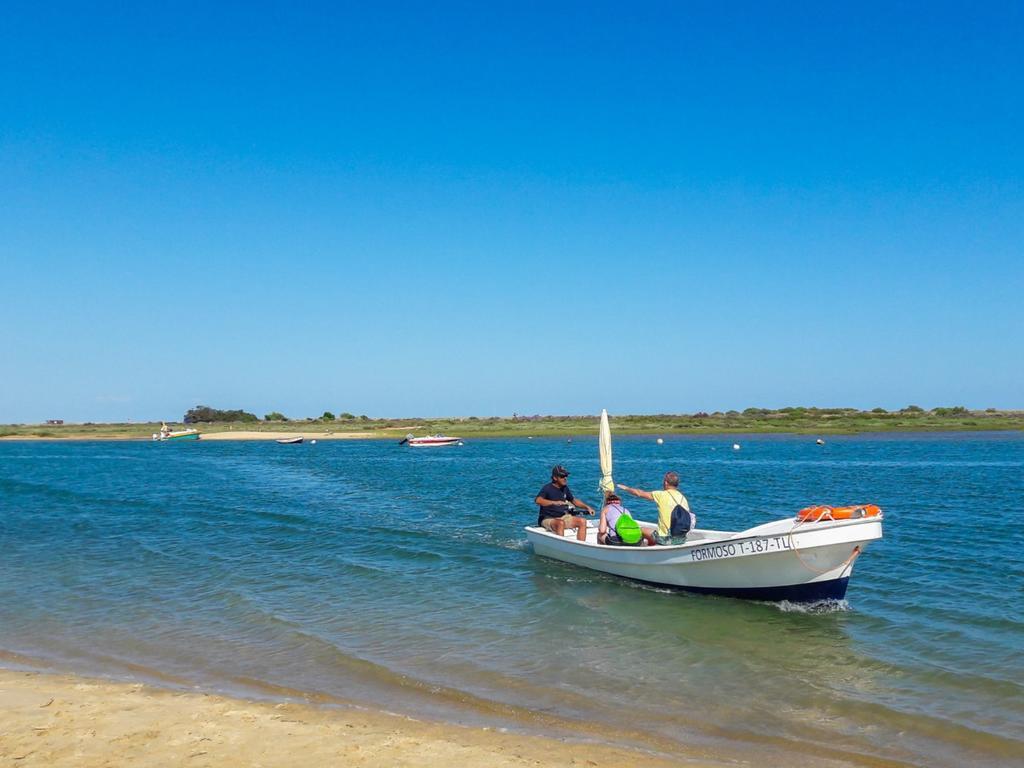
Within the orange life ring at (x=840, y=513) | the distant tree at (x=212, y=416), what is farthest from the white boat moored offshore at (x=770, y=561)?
the distant tree at (x=212, y=416)

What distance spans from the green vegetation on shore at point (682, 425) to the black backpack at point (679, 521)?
90.6 m

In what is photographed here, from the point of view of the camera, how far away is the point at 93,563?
64.7 feet

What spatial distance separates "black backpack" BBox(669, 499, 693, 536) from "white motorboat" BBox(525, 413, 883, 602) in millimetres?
749

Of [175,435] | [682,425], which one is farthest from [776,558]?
[175,435]

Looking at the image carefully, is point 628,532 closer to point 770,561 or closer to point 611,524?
point 611,524

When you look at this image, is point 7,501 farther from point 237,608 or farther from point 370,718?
point 370,718

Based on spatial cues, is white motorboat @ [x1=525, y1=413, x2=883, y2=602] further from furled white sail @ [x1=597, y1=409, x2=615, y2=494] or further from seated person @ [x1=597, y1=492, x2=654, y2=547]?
furled white sail @ [x1=597, y1=409, x2=615, y2=494]

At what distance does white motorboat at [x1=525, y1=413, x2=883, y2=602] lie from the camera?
13.8 metres

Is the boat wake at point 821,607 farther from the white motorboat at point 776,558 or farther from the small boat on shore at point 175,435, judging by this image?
the small boat on shore at point 175,435

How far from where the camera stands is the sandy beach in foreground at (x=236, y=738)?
754 centimetres

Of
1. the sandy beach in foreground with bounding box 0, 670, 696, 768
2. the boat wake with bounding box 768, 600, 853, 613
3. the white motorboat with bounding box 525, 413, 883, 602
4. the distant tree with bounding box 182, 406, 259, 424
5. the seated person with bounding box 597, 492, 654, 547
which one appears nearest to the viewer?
the sandy beach in foreground with bounding box 0, 670, 696, 768

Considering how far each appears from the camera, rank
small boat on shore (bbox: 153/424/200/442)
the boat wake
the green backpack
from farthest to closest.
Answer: small boat on shore (bbox: 153/424/200/442)
the green backpack
the boat wake

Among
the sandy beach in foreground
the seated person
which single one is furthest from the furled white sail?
the sandy beach in foreground

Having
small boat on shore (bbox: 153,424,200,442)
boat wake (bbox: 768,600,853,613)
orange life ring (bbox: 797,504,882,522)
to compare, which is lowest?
boat wake (bbox: 768,600,853,613)
